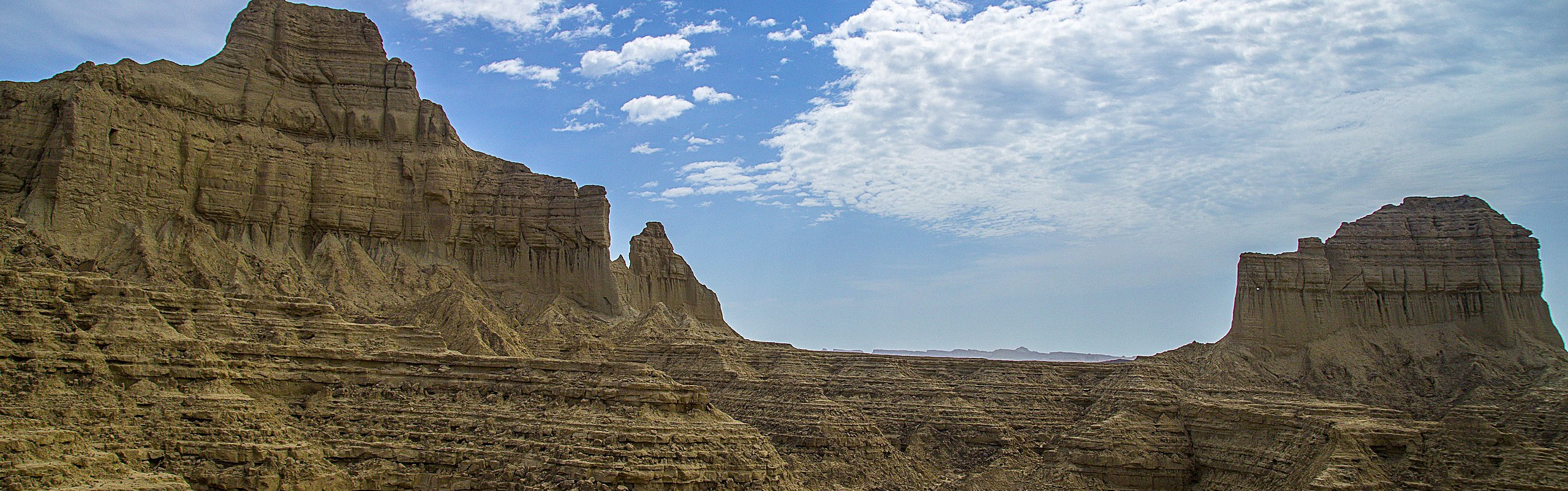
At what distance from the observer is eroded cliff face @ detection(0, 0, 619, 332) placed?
49.5 m

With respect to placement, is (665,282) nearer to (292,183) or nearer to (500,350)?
(292,183)

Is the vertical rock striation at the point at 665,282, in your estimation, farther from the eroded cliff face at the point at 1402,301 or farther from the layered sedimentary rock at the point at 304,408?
the layered sedimentary rock at the point at 304,408

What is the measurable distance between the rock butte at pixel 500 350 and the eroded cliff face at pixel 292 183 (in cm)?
13

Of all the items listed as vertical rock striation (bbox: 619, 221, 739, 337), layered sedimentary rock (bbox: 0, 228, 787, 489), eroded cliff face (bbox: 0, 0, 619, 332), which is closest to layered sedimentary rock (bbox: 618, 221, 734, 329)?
vertical rock striation (bbox: 619, 221, 739, 337)

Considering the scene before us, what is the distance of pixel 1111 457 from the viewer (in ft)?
157

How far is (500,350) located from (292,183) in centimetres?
1450

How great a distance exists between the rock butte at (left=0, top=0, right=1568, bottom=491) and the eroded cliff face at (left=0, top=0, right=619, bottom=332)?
13cm

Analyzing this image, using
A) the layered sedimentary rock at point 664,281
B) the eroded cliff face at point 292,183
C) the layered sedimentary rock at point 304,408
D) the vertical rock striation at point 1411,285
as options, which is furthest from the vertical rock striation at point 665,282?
the layered sedimentary rock at point 304,408

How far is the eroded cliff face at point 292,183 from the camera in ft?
163

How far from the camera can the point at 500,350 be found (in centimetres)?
4866

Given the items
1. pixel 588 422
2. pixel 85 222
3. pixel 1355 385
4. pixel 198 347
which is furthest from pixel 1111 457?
pixel 85 222

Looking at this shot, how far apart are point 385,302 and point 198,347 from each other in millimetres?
17413

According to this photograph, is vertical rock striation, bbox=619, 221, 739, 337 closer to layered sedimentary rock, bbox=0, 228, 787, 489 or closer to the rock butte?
the rock butte

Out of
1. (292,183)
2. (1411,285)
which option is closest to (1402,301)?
(1411,285)
